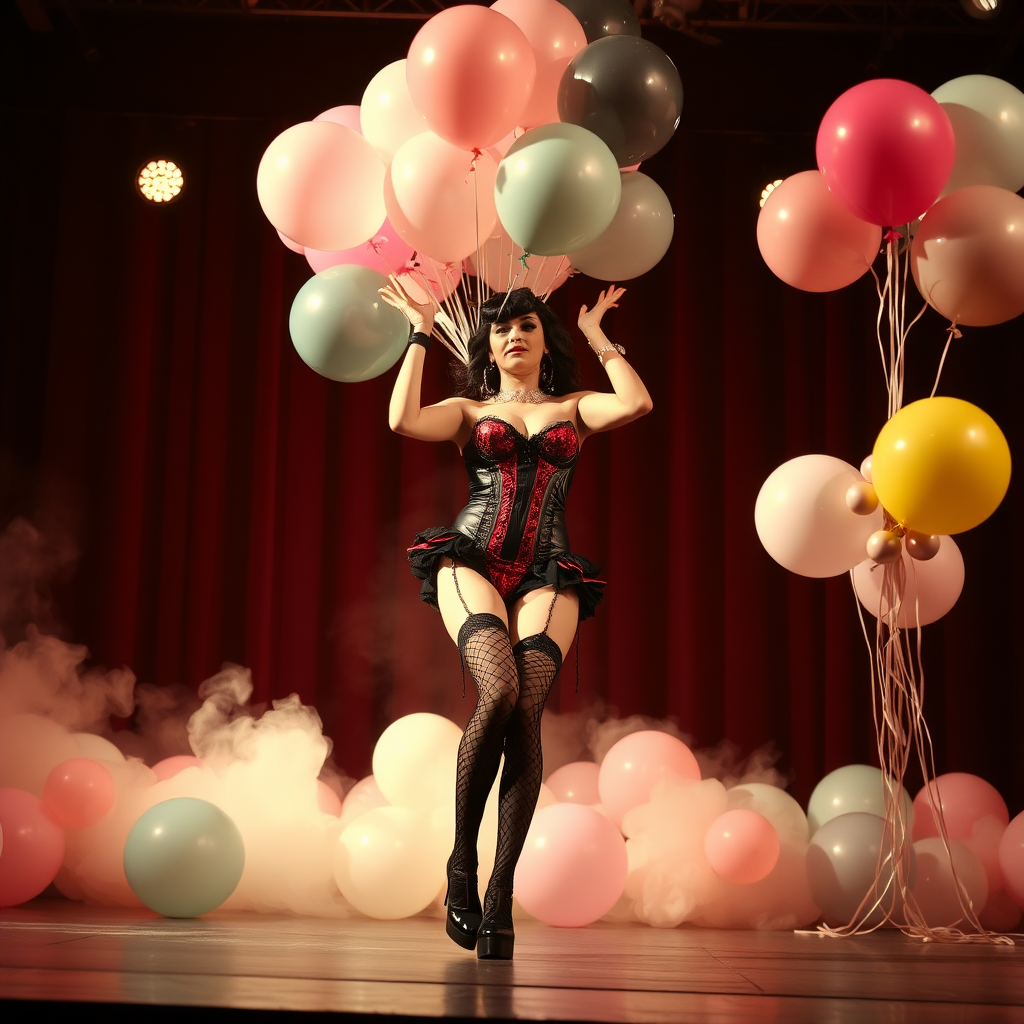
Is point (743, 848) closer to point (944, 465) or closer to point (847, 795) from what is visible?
point (847, 795)

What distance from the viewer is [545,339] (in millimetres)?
2713

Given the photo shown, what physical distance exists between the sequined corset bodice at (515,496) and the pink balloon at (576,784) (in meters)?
1.54

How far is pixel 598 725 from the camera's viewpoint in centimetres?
464

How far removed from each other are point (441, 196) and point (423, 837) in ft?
5.50

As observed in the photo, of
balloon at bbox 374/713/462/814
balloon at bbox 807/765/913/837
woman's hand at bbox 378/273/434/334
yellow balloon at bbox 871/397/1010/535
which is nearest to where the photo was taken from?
yellow balloon at bbox 871/397/1010/535

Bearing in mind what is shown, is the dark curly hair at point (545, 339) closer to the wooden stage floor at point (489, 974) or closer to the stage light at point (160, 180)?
the wooden stage floor at point (489, 974)

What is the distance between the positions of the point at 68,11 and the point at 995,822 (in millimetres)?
4655

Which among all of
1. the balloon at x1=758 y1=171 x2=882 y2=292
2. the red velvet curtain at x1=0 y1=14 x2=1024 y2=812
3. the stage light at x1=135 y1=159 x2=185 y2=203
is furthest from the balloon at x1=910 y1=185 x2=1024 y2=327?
the stage light at x1=135 y1=159 x2=185 y2=203

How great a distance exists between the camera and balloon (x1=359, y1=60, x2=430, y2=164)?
292cm

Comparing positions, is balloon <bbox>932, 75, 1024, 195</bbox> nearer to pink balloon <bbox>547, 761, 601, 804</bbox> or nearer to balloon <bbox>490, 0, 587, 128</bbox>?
balloon <bbox>490, 0, 587, 128</bbox>

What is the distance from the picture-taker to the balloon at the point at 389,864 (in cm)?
301

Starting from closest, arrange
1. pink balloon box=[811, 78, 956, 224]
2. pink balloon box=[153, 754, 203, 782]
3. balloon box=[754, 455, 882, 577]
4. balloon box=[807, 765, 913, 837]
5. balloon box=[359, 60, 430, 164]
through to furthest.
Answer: pink balloon box=[811, 78, 956, 224], balloon box=[754, 455, 882, 577], balloon box=[359, 60, 430, 164], balloon box=[807, 765, 913, 837], pink balloon box=[153, 754, 203, 782]

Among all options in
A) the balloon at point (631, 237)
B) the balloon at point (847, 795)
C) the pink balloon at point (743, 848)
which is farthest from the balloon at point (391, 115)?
the balloon at point (847, 795)

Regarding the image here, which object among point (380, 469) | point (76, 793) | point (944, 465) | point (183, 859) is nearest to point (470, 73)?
point (944, 465)
